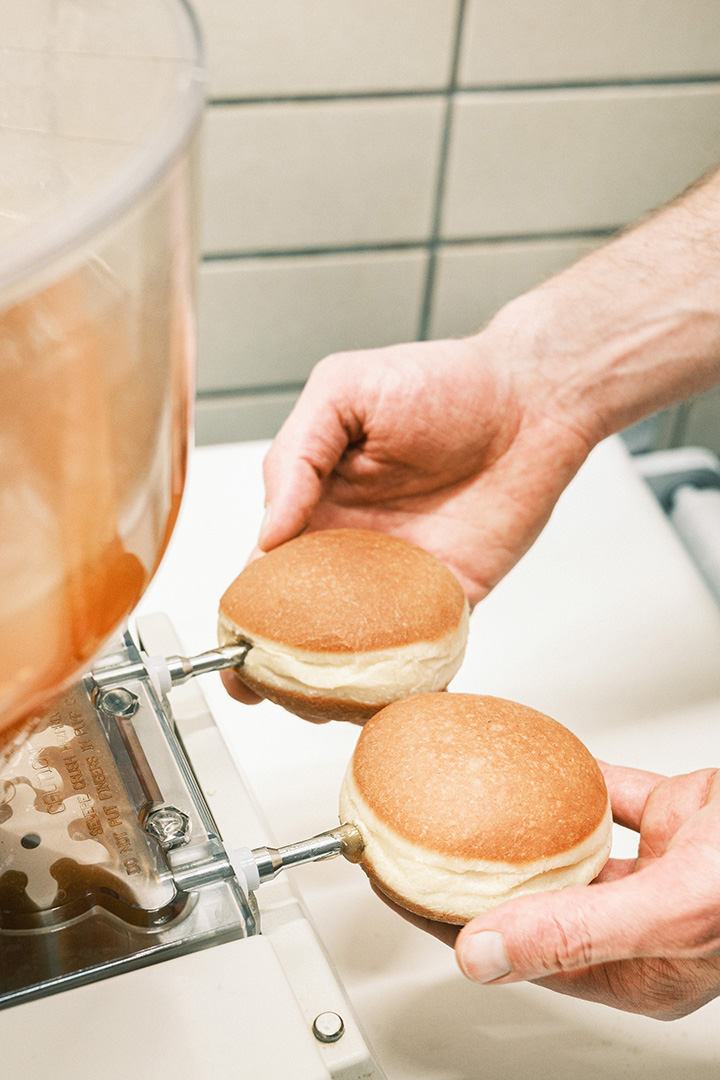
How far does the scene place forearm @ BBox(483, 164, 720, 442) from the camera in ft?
2.88

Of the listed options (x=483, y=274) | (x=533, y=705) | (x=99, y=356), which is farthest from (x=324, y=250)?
(x=99, y=356)

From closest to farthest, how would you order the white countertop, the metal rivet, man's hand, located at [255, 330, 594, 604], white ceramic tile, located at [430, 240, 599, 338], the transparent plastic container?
the transparent plastic container, the metal rivet, the white countertop, man's hand, located at [255, 330, 594, 604], white ceramic tile, located at [430, 240, 599, 338]

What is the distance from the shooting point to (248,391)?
56.2 inches

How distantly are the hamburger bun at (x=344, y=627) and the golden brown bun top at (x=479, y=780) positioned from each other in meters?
0.05

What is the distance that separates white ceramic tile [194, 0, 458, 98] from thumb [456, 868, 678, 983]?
975mm

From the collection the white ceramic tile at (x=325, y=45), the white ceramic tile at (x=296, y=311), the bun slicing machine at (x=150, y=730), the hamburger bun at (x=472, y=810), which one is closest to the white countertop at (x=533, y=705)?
the bun slicing machine at (x=150, y=730)

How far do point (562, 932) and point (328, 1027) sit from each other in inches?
4.4

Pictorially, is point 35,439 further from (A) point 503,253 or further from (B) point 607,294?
(A) point 503,253

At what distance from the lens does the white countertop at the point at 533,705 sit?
0.59 meters

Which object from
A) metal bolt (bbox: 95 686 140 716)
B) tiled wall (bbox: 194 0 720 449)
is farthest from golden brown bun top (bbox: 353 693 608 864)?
tiled wall (bbox: 194 0 720 449)

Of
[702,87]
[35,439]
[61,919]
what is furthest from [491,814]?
[702,87]

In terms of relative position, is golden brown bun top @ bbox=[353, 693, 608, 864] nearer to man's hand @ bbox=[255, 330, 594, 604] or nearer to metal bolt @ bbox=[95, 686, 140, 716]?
metal bolt @ bbox=[95, 686, 140, 716]

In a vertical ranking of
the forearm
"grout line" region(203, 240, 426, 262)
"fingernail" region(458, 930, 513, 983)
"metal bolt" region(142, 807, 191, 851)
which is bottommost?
"fingernail" region(458, 930, 513, 983)

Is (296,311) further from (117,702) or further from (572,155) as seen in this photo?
(117,702)
